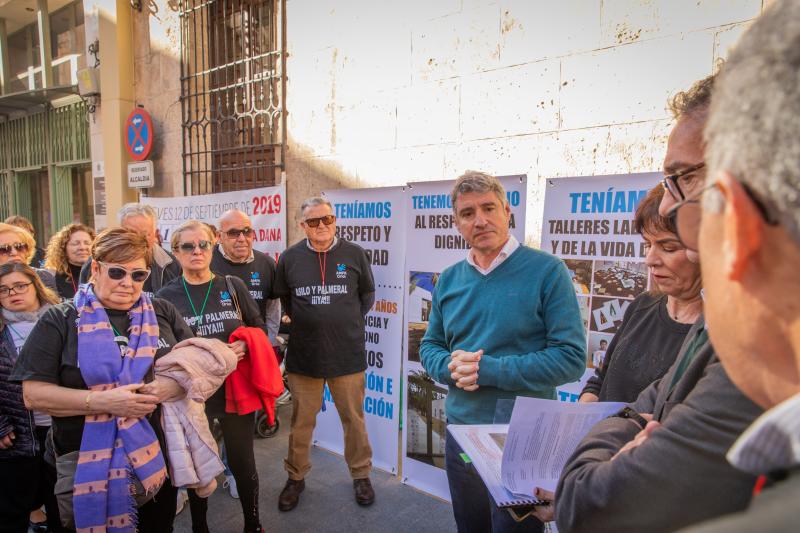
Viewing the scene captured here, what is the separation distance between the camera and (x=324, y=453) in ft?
14.0

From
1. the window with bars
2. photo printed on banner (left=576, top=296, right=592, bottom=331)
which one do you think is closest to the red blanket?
photo printed on banner (left=576, top=296, right=592, bottom=331)

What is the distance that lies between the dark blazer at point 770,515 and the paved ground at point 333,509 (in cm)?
309

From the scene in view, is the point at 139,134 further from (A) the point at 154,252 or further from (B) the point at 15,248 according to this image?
(A) the point at 154,252

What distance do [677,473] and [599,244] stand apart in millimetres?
2445

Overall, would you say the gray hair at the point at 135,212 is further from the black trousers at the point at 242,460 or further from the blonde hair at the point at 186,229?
the black trousers at the point at 242,460

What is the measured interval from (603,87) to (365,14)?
99.6 inches

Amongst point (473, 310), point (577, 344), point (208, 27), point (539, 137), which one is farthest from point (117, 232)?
point (208, 27)

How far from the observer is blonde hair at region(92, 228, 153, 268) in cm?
224

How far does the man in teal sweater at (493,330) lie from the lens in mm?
1984

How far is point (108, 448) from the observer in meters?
2.06

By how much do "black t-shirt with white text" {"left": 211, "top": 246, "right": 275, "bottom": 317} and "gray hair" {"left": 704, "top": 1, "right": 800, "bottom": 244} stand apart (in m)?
3.52

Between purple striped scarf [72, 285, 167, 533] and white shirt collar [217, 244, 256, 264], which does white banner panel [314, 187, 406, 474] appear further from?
purple striped scarf [72, 285, 167, 533]

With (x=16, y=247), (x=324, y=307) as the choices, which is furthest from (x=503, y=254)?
(x=16, y=247)

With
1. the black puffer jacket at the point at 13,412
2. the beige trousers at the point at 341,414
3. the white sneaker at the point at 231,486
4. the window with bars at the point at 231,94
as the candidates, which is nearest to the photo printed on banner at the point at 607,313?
the beige trousers at the point at 341,414
